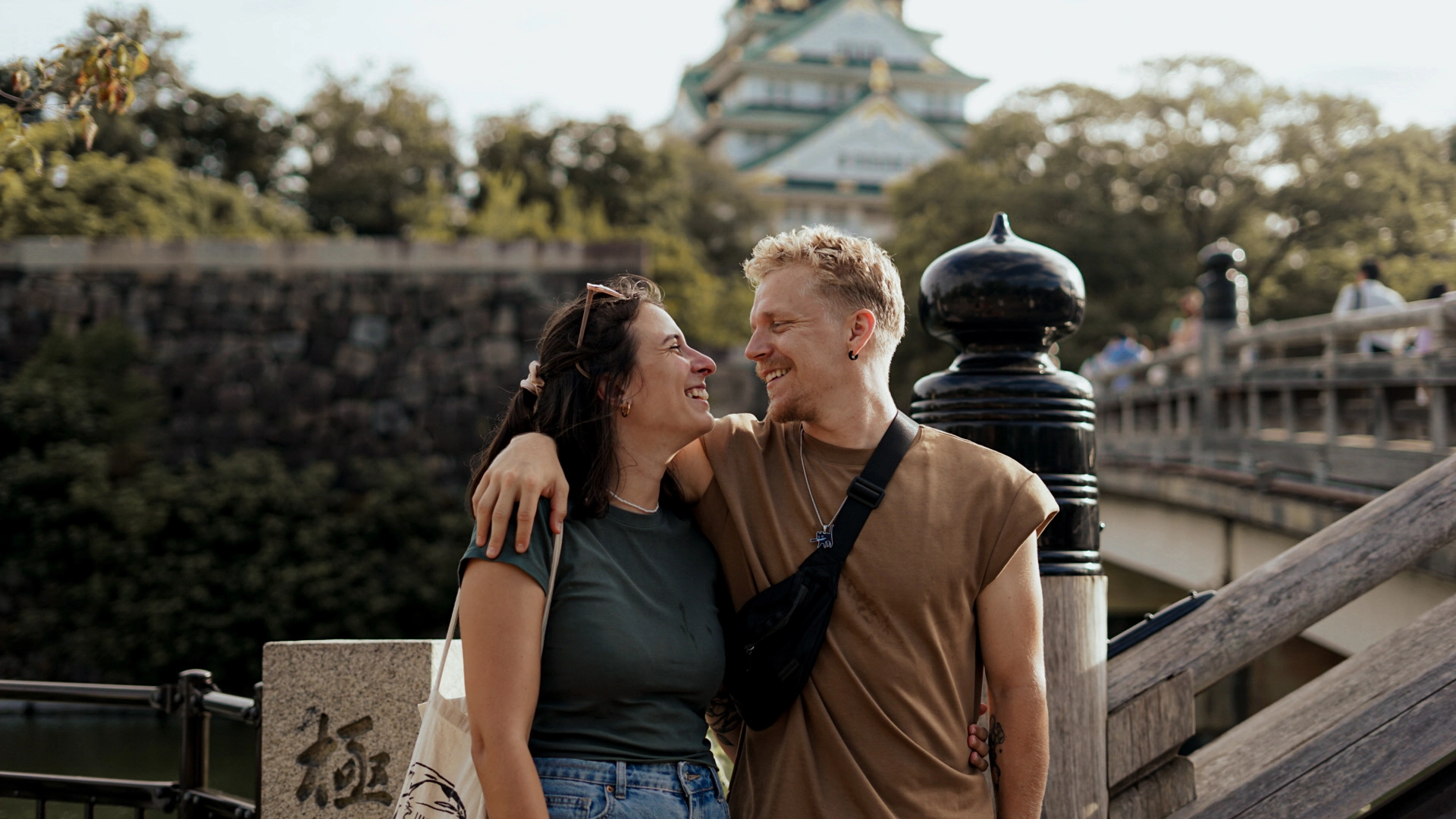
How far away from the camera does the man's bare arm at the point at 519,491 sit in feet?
6.79

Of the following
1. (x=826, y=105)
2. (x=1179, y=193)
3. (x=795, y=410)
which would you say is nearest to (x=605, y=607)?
(x=795, y=410)

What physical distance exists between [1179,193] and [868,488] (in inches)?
1217

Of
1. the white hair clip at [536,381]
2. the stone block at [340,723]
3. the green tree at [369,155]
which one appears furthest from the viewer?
the green tree at [369,155]

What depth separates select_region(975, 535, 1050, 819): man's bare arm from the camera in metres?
2.21

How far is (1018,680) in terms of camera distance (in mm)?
2221

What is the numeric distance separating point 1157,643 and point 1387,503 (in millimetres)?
601

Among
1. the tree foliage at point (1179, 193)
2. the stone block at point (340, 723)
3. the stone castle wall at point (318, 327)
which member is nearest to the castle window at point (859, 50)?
the tree foliage at point (1179, 193)

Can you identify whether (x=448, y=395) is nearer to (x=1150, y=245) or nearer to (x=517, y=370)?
(x=517, y=370)

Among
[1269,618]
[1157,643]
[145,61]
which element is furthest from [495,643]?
[145,61]

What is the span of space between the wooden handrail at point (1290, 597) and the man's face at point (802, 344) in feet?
3.03

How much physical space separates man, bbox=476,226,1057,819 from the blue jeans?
17 cm

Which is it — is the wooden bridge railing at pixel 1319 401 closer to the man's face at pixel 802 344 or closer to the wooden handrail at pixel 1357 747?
the wooden handrail at pixel 1357 747

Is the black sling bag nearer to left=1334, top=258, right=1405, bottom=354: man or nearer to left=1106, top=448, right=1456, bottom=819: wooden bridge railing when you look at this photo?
left=1106, top=448, right=1456, bottom=819: wooden bridge railing

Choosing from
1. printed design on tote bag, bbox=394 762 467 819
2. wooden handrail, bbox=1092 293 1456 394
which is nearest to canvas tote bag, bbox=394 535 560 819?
printed design on tote bag, bbox=394 762 467 819
